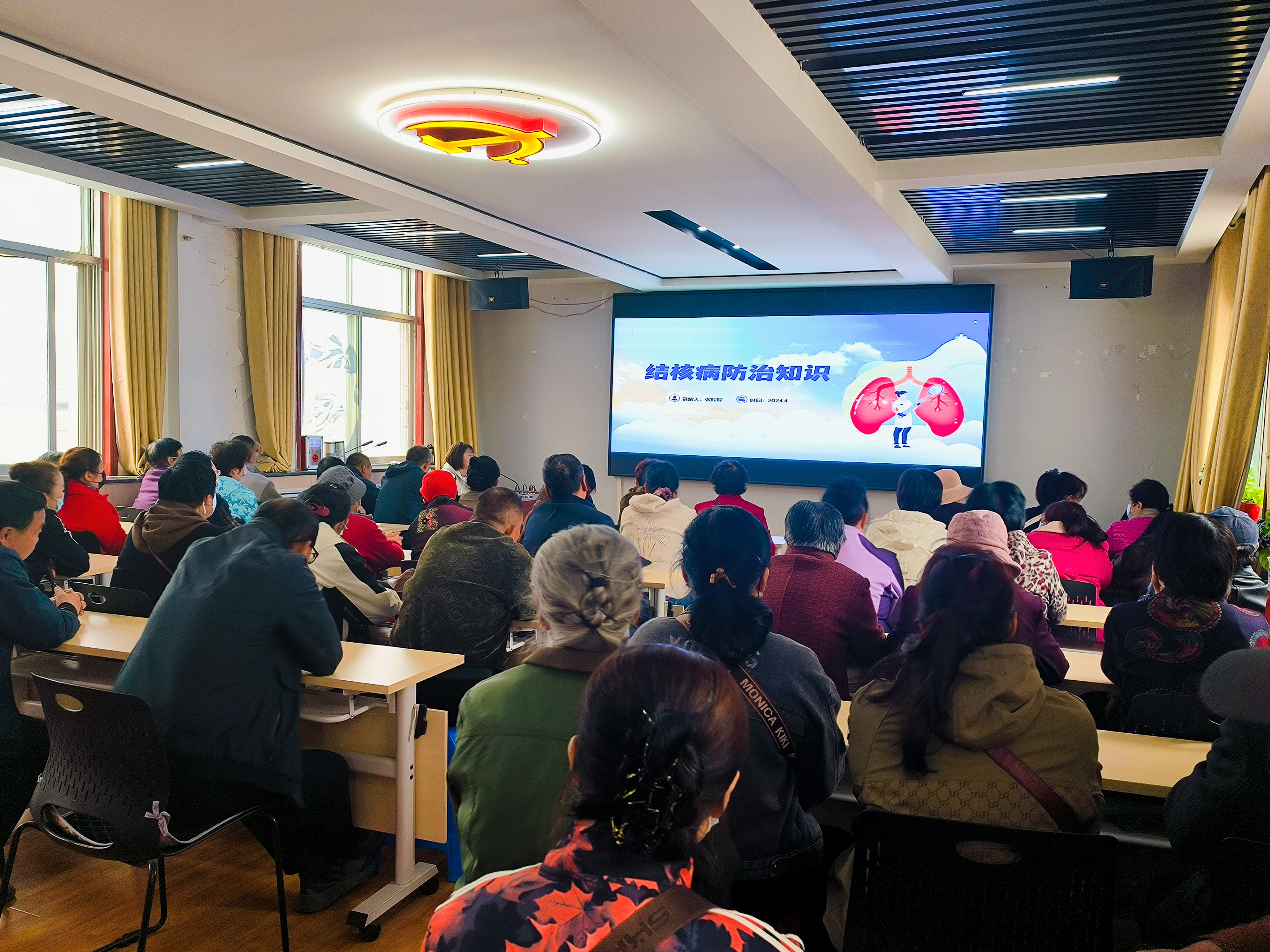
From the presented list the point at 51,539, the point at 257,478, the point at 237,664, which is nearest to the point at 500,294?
the point at 257,478

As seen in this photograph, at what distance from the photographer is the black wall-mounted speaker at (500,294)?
30.1 ft

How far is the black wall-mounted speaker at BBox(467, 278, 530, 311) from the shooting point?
30.1 feet

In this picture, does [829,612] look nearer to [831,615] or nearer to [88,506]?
[831,615]

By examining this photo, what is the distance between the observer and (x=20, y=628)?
274cm

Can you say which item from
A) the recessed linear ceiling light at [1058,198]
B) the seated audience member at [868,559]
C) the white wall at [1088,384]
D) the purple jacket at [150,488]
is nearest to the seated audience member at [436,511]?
the purple jacket at [150,488]

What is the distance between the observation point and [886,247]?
7.33m

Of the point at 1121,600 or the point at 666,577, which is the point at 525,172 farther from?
the point at 1121,600

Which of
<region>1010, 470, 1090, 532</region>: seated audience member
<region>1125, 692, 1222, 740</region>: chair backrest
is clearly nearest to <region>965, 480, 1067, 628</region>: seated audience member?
<region>1125, 692, 1222, 740</region>: chair backrest

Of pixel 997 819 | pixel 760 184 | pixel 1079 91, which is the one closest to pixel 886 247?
Result: pixel 760 184

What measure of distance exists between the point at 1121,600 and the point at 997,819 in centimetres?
359

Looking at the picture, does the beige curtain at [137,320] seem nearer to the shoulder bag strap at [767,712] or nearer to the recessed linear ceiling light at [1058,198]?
the recessed linear ceiling light at [1058,198]

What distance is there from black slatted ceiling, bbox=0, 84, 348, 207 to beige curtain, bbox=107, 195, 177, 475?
1.47 ft

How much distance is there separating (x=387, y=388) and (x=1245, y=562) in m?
8.10

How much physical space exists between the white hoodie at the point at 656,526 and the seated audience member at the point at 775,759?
2.97 meters
